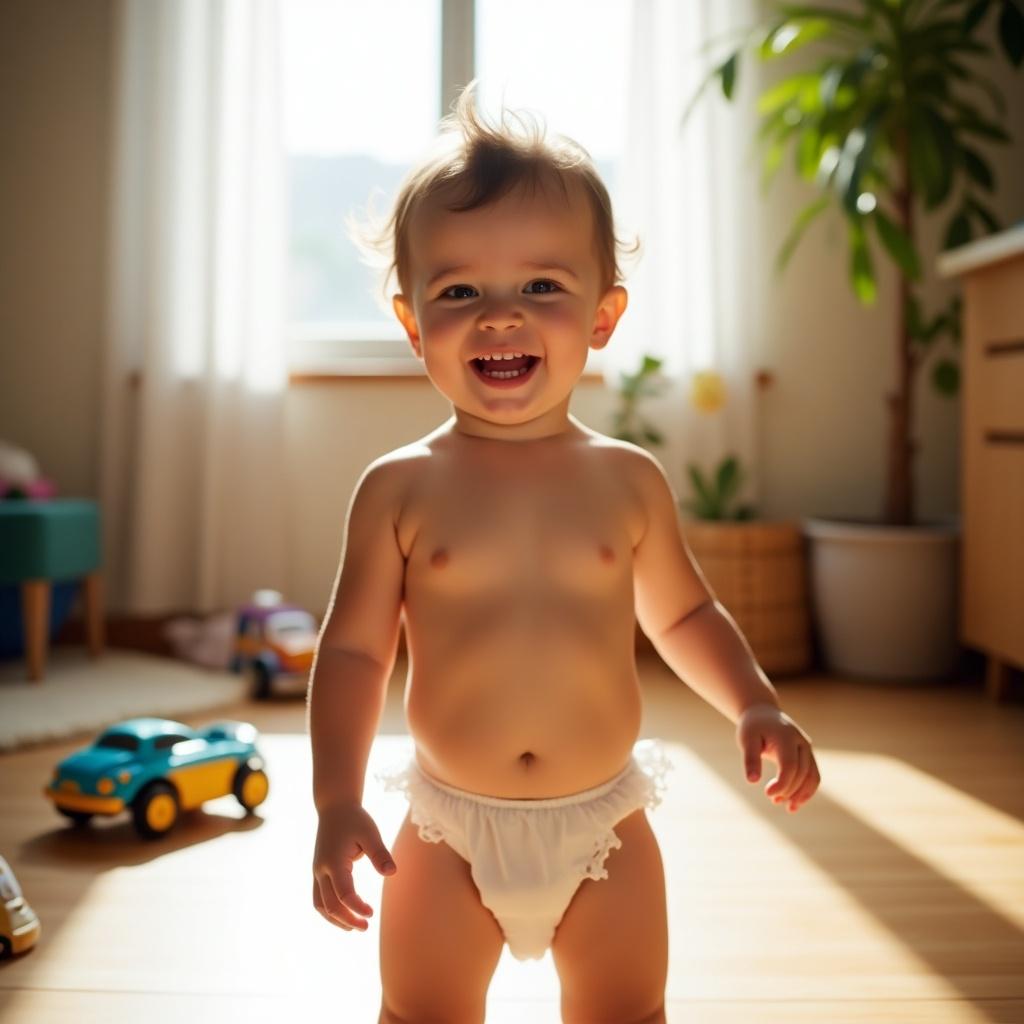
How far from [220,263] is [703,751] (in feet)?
5.48

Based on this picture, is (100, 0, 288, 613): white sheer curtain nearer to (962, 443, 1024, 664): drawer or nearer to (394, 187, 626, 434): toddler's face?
(962, 443, 1024, 664): drawer

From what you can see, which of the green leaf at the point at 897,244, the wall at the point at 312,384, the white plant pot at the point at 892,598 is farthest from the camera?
the wall at the point at 312,384

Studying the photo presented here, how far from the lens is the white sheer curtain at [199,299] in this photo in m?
2.77

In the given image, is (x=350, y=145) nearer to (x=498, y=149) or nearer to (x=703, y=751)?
(x=703, y=751)

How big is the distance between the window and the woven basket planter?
0.91 meters

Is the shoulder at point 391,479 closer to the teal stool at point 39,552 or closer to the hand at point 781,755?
the hand at point 781,755

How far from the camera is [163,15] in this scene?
276 centimetres

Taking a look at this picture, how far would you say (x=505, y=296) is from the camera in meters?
0.84

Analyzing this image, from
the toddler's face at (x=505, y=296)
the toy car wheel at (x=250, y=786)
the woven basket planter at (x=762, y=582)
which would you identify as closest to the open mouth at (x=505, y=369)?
the toddler's face at (x=505, y=296)

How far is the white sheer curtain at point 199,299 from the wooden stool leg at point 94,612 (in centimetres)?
17

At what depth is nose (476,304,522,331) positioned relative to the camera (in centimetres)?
83

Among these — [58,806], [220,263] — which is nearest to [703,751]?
[58,806]

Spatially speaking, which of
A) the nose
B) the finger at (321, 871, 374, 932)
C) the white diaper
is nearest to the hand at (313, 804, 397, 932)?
the finger at (321, 871, 374, 932)

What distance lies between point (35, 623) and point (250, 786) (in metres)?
1.03
